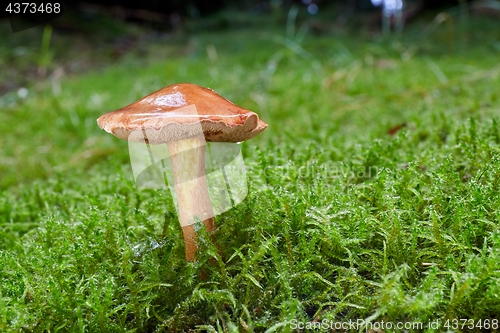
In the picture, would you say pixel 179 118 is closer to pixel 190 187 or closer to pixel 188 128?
pixel 188 128

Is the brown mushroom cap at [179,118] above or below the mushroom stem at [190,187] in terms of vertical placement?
above

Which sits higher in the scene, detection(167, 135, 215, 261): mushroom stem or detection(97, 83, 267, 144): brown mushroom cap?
detection(97, 83, 267, 144): brown mushroom cap

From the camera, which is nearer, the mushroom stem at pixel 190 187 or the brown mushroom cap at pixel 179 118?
the brown mushroom cap at pixel 179 118

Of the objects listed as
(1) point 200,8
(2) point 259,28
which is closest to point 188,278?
(2) point 259,28

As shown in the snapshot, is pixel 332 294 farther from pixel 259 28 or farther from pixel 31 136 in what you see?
pixel 259 28

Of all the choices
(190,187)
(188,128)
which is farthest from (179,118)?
(190,187)

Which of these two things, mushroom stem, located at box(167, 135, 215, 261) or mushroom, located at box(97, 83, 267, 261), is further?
mushroom stem, located at box(167, 135, 215, 261)
